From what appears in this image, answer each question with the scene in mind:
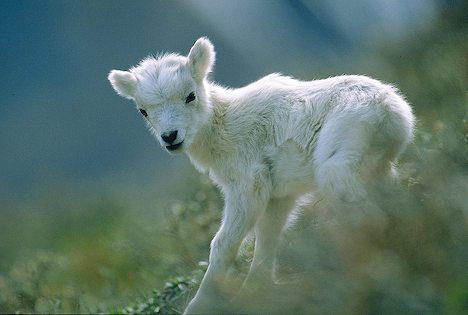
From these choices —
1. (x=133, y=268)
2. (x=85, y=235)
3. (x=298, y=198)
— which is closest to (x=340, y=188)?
(x=298, y=198)

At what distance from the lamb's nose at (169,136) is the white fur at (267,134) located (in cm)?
4

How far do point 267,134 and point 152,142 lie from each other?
60.9 feet

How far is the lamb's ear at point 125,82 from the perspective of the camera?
809cm

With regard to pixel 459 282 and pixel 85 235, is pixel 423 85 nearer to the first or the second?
pixel 459 282

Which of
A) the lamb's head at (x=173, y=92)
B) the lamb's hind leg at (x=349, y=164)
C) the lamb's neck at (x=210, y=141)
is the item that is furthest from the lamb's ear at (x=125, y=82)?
the lamb's hind leg at (x=349, y=164)

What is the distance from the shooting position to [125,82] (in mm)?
8148

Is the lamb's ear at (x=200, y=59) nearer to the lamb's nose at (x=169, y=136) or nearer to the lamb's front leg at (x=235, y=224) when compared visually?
the lamb's nose at (x=169, y=136)

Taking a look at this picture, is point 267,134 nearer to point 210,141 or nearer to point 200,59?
point 210,141

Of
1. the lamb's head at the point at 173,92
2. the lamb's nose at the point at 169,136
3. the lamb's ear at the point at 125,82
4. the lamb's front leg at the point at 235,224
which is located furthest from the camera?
the lamb's ear at the point at 125,82

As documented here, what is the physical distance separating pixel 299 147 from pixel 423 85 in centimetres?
198

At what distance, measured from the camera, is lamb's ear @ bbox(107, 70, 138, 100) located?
8.09 meters

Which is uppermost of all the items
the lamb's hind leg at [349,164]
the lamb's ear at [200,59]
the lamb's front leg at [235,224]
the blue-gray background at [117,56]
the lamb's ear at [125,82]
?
the blue-gray background at [117,56]

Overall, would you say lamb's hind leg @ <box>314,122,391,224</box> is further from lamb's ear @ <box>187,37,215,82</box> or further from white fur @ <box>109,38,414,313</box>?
lamb's ear @ <box>187,37,215,82</box>

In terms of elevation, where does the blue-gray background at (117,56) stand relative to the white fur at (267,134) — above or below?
above
